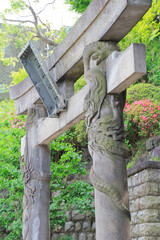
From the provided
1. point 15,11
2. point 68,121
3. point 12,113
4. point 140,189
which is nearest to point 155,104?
point 140,189

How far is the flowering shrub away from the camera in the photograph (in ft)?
32.9

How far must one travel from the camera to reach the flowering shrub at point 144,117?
10.0 meters

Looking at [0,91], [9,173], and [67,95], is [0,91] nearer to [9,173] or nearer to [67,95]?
[9,173]

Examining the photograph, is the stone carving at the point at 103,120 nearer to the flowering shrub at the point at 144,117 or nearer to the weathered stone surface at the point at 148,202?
the weathered stone surface at the point at 148,202

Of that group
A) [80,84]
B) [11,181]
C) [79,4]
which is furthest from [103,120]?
[79,4]

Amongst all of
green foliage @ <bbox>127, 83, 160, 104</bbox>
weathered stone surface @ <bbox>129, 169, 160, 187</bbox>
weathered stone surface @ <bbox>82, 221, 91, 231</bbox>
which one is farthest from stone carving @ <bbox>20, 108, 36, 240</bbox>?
green foliage @ <bbox>127, 83, 160, 104</bbox>

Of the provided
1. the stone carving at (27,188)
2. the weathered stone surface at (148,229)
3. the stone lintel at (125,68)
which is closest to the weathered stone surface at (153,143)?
the weathered stone surface at (148,229)

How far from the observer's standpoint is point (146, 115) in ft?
33.2

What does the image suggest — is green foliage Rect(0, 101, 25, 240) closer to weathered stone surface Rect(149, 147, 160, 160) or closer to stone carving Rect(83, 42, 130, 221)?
weathered stone surface Rect(149, 147, 160, 160)

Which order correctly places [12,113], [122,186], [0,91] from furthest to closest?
[0,91]
[12,113]
[122,186]

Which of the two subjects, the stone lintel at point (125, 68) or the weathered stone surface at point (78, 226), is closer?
the stone lintel at point (125, 68)

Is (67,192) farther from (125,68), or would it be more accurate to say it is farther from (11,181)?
(125,68)

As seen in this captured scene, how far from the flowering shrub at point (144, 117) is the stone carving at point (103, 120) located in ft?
18.7

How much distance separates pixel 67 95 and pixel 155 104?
17.2ft
